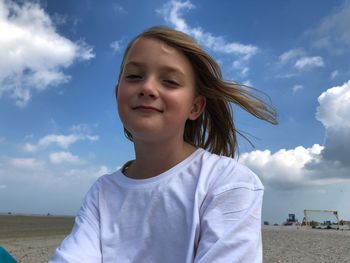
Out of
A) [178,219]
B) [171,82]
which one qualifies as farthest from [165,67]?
[178,219]

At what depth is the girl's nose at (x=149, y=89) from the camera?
210 centimetres

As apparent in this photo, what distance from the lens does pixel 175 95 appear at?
219 cm

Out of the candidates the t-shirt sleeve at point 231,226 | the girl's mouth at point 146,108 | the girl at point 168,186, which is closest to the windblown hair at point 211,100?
the girl at point 168,186

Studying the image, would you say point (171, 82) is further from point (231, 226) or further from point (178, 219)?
point (231, 226)

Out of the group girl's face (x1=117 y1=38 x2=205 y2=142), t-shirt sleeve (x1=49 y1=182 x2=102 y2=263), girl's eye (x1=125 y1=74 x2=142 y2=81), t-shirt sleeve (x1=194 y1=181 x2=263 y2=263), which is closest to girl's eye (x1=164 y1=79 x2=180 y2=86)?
girl's face (x1=117 y1=38 x2=205 y2=142)

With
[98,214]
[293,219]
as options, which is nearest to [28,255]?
[98,214]

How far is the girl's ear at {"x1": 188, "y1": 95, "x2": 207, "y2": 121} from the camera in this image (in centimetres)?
250

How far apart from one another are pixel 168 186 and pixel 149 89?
0.49 meters

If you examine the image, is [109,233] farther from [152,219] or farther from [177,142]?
[177,142]

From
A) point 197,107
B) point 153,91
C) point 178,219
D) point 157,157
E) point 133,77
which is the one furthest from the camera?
point 197,107

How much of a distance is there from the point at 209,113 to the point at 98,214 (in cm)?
93

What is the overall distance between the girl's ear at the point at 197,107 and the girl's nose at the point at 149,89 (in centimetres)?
41

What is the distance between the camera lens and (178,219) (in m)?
2.00

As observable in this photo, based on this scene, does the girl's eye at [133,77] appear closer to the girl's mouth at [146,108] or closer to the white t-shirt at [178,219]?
the girl's mouth at [146,108]
